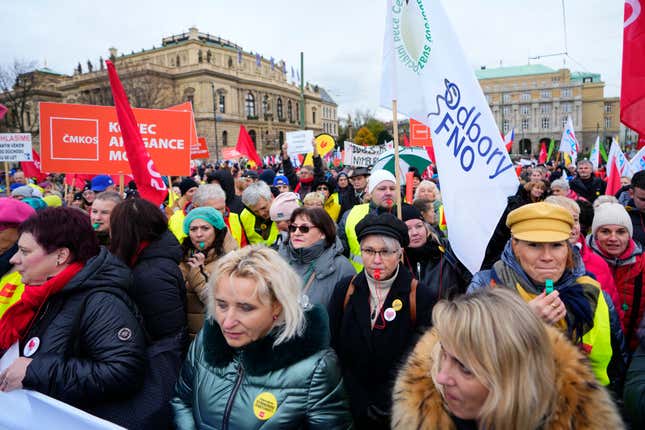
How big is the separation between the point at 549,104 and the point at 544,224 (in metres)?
95.5

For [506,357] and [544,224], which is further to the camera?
[544,224]

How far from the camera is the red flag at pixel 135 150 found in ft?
14.7

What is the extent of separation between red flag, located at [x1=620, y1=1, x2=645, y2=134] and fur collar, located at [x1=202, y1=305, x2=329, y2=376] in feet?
6.93

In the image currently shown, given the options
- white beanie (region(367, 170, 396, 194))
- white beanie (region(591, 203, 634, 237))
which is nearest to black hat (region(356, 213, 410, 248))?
white beanie (region(591, 203, 634, 237))

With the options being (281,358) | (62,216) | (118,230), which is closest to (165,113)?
(118,230)

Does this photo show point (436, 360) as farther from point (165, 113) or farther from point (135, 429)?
point (165, 113)

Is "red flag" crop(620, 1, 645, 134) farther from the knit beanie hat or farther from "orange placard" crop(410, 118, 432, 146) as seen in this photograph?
"orange placard" crop(410, 118, 432, 146)

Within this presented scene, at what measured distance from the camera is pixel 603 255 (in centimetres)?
313

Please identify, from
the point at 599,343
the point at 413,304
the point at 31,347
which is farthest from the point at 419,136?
the point at 31,347

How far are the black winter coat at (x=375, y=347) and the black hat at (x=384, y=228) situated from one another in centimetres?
22

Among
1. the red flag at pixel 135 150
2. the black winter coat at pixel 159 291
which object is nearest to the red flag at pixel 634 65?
the black winter coat at pixel 159 291

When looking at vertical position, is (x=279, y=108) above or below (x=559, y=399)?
above

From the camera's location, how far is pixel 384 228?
8.62 feet

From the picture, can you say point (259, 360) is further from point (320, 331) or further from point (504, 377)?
point (504, 377)
